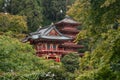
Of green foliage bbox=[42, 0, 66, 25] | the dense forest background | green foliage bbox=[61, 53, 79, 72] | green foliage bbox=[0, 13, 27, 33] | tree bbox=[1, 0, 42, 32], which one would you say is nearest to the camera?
the dense forest background

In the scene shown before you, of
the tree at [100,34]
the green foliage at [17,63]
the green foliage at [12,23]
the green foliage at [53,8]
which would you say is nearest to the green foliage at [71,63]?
the green foliage at [12,23]

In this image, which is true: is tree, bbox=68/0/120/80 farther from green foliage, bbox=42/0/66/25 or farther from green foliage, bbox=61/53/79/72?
green foliage, bbox=42/0/66/25

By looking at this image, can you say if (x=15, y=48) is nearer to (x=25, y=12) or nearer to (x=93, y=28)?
(x=93, y=28)

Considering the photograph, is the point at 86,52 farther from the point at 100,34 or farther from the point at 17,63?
the point at 17,63

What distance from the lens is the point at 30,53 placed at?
55.0 feet

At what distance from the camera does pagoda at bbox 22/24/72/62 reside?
3205cm

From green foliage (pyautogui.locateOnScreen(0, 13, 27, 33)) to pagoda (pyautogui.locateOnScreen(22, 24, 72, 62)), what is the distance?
1338 mm

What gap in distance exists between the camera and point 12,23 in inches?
1303

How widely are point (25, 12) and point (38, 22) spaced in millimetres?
2126

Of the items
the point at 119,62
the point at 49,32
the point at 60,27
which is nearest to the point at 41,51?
the point at 49,32

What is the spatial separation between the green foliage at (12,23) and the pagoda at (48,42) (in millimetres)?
1338

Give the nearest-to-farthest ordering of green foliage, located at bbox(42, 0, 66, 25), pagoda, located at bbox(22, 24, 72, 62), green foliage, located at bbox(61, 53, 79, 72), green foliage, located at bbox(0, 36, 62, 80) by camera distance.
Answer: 1. green foliage, located at bbox(0, 36, 62, 80)
2. green foliage, located at bbox(61, 53, 79, 72)
3. pagoda, located at bbox(22, 24, 72, 62)
4. green foliage, located at bbox(42, 0, 66, 25)

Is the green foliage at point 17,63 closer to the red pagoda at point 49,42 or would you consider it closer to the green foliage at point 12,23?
the red pagoda at point 49,42

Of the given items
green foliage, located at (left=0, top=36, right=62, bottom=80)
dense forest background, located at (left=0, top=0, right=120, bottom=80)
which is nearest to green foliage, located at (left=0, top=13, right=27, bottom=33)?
dense forest background, located at (left=0, top=0, right=120, bottom=80)
